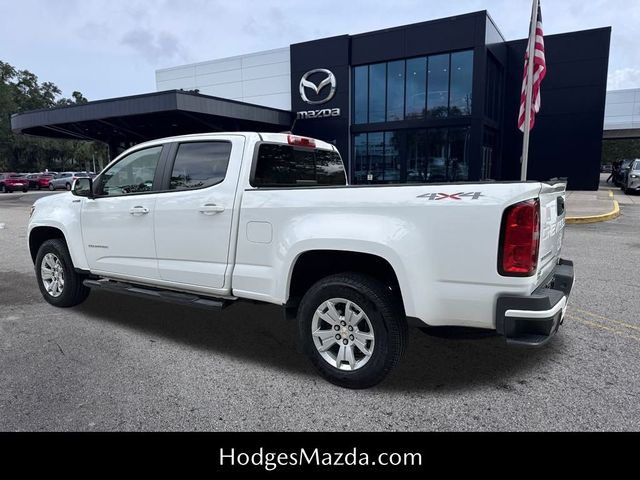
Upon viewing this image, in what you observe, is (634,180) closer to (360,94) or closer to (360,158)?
(360,158)

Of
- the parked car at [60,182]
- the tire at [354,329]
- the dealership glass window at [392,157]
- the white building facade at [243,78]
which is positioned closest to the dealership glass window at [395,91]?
the dealership glass window at [392,157]

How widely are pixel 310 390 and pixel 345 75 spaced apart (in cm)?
2244

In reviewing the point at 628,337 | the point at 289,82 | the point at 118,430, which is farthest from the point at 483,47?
the point at 118,430

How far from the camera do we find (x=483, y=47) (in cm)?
1980

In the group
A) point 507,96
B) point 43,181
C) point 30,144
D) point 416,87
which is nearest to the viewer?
point 416,87

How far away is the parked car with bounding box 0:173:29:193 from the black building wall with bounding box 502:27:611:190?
34967 mm

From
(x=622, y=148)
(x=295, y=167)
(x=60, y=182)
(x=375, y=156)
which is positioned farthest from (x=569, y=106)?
(x=622, y=148)

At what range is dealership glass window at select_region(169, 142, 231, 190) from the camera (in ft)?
12.8

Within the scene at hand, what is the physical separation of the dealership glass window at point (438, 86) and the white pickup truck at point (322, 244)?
1827 centimetres

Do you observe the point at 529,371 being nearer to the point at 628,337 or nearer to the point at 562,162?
the point at 628,337

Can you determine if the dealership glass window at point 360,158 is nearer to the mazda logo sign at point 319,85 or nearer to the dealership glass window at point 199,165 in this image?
the mazda logo sign at point 319,85

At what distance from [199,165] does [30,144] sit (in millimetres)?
65991

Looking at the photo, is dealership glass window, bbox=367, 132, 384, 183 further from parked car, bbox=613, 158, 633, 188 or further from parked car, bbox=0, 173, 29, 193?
parked car, bbox=0, 173, 29, 193

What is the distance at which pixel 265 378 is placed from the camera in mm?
3432
